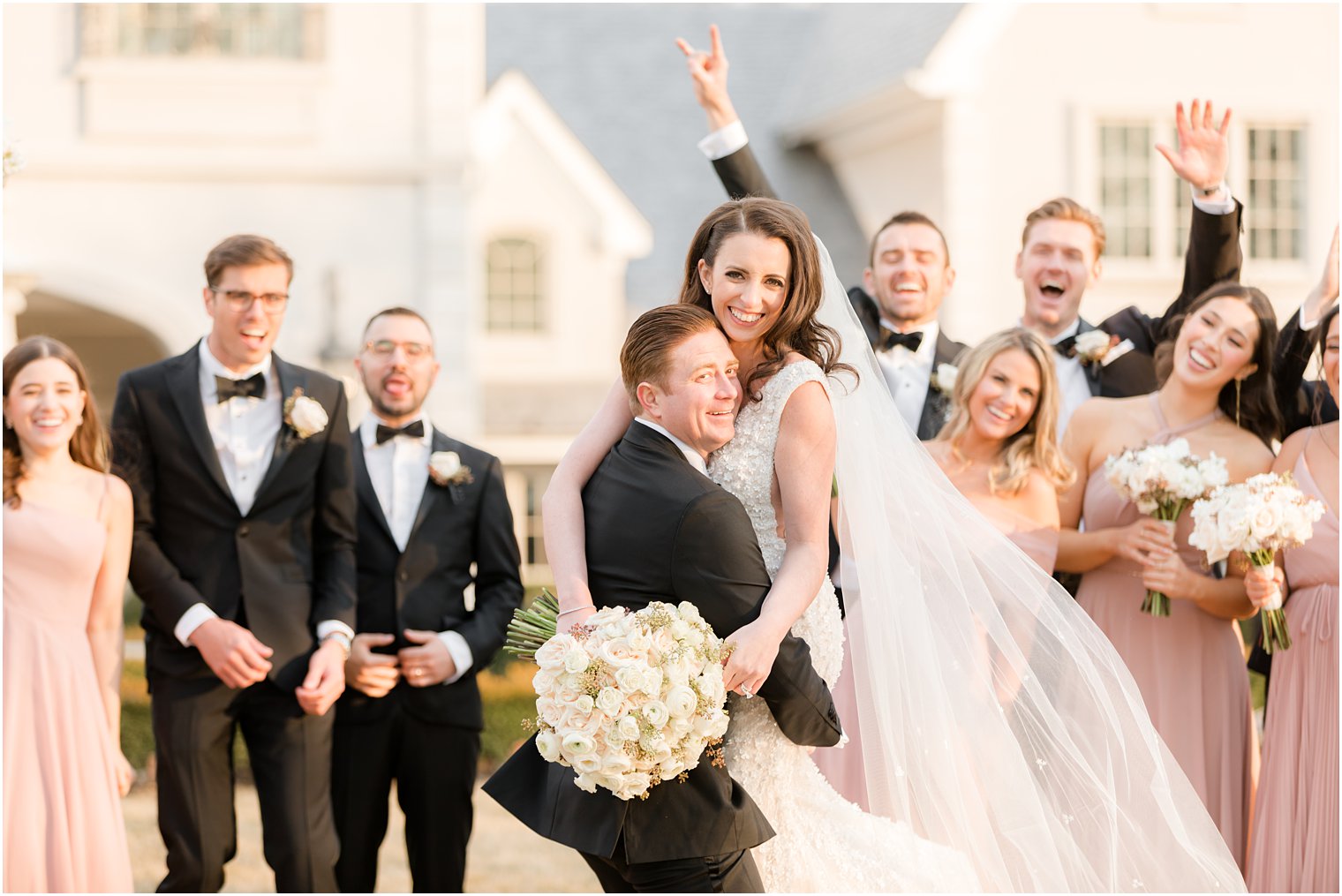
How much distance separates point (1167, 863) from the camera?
4234 mm

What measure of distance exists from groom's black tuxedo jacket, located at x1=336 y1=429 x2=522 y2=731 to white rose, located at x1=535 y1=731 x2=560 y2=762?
7.09ft

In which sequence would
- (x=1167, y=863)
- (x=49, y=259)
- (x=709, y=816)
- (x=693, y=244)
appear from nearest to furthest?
(x=709, y=816), (x=693, y=244), (x=1167, y=863), (x=49, y=259)

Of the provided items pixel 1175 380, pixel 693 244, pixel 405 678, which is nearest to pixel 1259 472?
pixel 1175 380

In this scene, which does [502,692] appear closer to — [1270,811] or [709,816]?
[1270,811]

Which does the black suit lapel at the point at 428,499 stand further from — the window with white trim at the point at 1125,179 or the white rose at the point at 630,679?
the window with white trim at the point at 1125,179

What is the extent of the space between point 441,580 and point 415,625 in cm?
20

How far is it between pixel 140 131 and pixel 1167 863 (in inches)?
475

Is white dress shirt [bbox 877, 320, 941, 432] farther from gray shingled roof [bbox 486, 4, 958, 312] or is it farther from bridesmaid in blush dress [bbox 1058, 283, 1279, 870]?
gray shingled roof [bbox 486, 4, 958, 312]

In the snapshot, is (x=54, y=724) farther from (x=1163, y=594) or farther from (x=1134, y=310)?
(x=1134, y=310)

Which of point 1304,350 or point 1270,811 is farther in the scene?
point 1304,350

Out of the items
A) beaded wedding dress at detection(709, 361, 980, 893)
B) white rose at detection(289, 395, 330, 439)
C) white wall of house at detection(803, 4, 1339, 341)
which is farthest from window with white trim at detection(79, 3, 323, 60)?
beaded wedding dress at detection(709, 361, 980, 893)

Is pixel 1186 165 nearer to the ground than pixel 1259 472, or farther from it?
farther from it

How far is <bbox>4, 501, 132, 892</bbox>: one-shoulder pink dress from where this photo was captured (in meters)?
4.87

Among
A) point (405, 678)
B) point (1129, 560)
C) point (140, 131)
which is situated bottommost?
point (405, 678)
